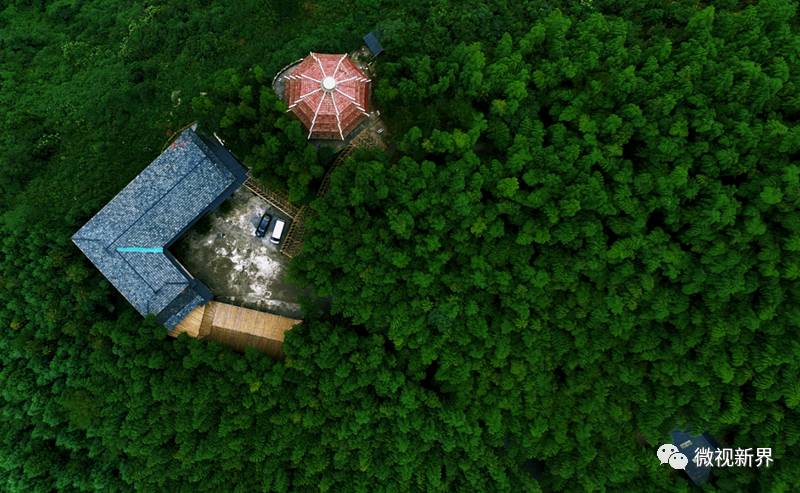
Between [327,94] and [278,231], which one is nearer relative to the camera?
[327,94]

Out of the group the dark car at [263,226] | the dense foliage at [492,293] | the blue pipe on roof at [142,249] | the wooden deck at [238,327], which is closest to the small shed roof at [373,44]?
the dense foliage at [492,293]

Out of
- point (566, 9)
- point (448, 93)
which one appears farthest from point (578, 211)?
point (566, 9)

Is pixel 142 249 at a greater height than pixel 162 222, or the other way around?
pixel 162 222

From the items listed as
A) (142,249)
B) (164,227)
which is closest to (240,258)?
(164,227)

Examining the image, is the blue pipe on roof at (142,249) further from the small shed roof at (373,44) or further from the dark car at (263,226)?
the small shed roof at (373,44)

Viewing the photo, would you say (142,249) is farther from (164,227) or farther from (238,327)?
(238,327)

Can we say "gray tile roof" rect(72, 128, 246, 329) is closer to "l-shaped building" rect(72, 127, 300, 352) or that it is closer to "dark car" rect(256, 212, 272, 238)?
"l-shaped building" rect(72, 127, 300, 352)

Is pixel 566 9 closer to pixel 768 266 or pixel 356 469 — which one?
pixel 768 266
